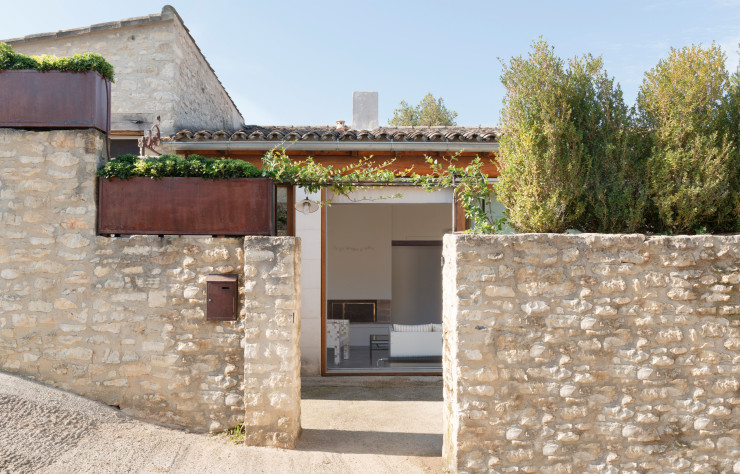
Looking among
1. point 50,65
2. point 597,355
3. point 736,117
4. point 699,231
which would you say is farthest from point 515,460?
point 50,65

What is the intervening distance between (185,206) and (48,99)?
1.67m

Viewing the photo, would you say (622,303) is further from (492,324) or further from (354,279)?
(354,279)

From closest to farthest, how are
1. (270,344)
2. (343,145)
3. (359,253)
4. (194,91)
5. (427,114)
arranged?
(270,344)
(343,145)
(194,91)
(359,253)
(427,114)

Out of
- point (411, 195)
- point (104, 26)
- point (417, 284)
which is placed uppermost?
point (104, 26)

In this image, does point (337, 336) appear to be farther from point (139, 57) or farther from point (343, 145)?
point (139, 57)

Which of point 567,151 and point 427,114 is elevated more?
point 427,114

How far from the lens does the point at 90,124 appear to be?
4.55 m

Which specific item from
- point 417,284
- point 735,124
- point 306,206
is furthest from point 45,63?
point 417,284

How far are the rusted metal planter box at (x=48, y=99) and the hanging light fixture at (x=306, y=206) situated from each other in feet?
8.03

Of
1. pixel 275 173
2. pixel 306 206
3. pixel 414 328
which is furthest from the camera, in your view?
pixel 414 328

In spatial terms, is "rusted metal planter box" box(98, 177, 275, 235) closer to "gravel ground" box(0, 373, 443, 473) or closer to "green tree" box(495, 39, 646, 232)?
"gravel ground" box(0, 373, 443, 473)

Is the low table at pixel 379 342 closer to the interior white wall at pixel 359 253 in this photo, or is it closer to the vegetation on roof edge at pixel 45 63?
the interior white wall at pixel 359 253

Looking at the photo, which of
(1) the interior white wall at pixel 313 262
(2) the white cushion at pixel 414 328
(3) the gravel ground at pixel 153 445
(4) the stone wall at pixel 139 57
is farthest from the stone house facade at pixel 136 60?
(2) the white cushion at pixel 414 328

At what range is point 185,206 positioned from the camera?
4.62 m
